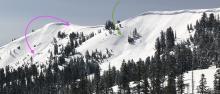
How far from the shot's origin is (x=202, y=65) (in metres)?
197

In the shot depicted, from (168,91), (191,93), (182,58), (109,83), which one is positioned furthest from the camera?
(182,58)

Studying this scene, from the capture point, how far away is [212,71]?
545 ft

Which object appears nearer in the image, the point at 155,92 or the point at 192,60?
the point at 155,92

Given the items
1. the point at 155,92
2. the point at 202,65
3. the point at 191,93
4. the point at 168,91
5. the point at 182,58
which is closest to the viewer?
the point at 168,91

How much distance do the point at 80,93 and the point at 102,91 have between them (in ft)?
81.7

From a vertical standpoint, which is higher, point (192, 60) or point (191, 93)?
point (192, 60)

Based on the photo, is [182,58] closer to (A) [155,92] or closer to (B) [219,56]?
(B) [219,56]

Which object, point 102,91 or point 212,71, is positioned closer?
point 102,91

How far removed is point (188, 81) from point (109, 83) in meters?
32.0

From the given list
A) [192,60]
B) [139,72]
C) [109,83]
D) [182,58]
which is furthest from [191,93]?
[192,60]

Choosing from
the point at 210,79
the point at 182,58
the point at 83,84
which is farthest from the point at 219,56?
the point at 83,84

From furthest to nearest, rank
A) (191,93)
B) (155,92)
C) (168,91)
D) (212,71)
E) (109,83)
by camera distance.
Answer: (212,71) < (109,83) < (191,93) < (155,92) < (168,91)

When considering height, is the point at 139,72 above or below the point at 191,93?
above

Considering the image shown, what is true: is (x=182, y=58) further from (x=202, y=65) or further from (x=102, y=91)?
(x=102, y=91)
